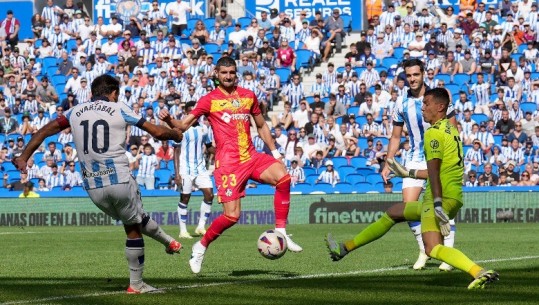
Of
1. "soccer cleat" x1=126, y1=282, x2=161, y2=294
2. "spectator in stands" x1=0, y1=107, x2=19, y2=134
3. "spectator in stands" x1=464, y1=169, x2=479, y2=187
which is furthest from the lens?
"spectator in stands" x1=0, y1=107, x2=19, y2=134

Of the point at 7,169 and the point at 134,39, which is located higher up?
the point at 134,39

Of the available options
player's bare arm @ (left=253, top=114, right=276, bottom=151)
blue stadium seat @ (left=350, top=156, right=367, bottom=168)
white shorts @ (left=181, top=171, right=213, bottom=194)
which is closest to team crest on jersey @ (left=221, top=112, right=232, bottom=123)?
player's bare arm @ (left=253, top=114, right=276, bottom=151)

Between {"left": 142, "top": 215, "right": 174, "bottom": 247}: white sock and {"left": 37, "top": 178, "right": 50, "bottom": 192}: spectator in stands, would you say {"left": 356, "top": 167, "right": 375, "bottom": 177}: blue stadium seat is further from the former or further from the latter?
{"left": 142, "top": 215, "right": 174, "bottom": 247}: white sock

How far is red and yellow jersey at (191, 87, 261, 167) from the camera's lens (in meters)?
12.7

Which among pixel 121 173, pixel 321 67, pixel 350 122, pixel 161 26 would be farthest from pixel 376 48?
pixel 121 173

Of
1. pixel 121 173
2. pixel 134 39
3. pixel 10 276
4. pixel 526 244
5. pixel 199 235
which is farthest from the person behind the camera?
pixel 134 39

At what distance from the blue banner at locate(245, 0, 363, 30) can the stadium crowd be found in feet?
1.14

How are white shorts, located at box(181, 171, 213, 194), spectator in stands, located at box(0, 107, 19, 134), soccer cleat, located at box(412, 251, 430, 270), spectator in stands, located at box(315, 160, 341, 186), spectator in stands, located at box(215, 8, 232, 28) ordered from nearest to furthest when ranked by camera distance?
soccer cleat, located at box(412, 251, 430, 270) < white shorts, located at box(181, 171, 213, 194) < spectator in stands, located at box(315, 160, 341, 186) < spectator in stands, located at box(0, 107, 19, 134) < spectator in stands, located at box(215, 8, 232, 28)

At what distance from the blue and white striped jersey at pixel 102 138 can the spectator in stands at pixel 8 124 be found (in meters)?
22.8

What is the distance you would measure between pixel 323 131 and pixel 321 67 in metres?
5.15

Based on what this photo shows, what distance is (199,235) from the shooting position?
21.5 meters

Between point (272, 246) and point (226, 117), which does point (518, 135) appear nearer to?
point (226, 117)

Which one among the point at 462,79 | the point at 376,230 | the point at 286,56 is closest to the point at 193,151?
the point at 376,230

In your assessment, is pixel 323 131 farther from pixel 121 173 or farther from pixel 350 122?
pixel 121 173
